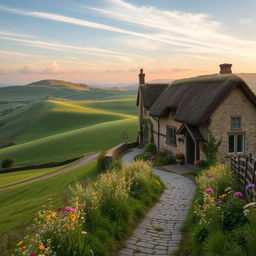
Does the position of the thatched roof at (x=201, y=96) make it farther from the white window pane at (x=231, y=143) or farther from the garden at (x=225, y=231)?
the garden at (x=225, y=231)

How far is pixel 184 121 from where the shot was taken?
20.8m

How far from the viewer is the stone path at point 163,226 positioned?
→ 750cm

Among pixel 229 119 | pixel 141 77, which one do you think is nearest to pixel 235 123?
pixel 229 119

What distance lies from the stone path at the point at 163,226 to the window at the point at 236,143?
7002 mm

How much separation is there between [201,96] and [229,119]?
2.64m

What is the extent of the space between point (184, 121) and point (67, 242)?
1600 cm

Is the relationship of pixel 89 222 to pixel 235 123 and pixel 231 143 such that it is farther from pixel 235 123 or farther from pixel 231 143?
pixel 235 123

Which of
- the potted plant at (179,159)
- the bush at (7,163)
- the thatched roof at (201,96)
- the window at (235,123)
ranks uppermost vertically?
the thatched roof at (201,96)

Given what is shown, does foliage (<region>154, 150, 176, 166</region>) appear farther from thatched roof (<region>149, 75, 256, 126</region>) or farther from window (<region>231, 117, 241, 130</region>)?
window (<region>231, 117, 241, 130</region>)

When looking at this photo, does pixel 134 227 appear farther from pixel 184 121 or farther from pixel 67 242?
pixel 184 121

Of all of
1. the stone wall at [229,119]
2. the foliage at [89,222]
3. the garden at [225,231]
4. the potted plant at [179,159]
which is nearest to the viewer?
the garden at [225,231]

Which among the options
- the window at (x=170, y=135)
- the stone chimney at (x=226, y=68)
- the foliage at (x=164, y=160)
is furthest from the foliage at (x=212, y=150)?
the stone chimney at (x=226, y=68)

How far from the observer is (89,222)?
7656mm

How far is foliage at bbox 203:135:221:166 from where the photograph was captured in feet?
63.2
